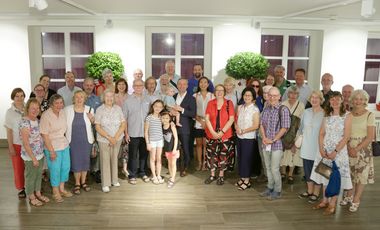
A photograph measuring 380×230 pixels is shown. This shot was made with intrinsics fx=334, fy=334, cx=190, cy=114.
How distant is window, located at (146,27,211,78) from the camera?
773 centimetres

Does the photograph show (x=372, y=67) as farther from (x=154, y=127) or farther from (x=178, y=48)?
(x=154, y=127)

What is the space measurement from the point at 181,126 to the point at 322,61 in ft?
13.7

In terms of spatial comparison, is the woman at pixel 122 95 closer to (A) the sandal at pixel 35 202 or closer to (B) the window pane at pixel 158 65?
(A) the sandal at pixel 35 202

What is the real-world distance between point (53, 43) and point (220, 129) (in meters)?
4.94

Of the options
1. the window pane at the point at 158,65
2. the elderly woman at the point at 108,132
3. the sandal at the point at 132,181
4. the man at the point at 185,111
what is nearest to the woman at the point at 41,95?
the elderly woman at the point at 108,132

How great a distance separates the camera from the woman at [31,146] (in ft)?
13.6

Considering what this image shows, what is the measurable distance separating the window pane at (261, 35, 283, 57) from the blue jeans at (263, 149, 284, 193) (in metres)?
4.05

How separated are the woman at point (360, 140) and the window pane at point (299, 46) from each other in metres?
4.22

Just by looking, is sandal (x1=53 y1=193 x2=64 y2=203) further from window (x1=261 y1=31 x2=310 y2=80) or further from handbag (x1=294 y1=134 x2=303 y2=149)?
window (x1=261 y1=31 x2=310 y2=80)

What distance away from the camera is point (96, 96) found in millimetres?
5250

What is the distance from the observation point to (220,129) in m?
5.07

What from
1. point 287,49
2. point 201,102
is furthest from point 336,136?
point 287,49

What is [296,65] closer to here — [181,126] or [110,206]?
[181,126]

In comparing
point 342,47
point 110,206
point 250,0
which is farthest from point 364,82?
point 110,206
